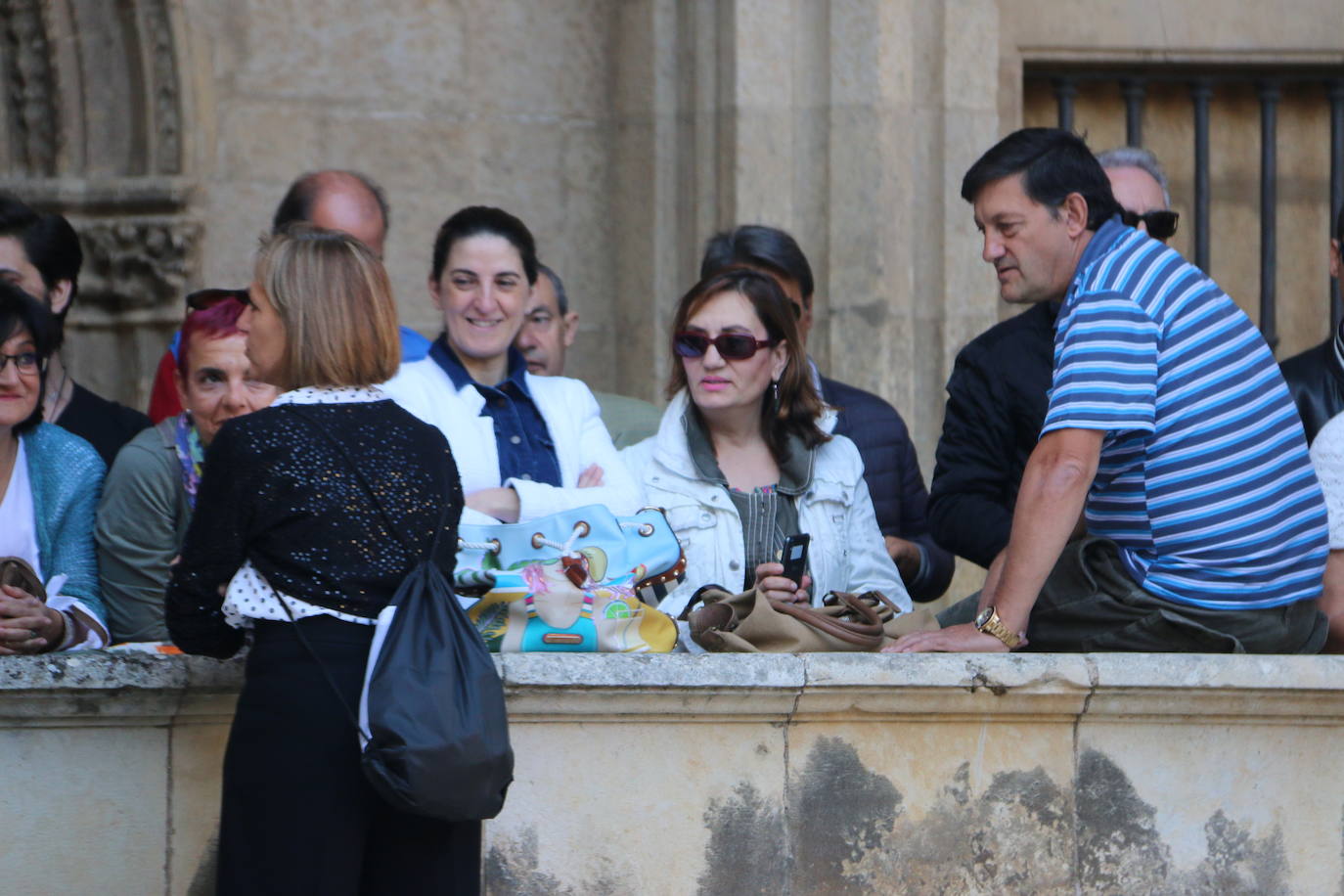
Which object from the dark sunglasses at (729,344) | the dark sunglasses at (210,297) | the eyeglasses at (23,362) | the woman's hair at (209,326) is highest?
the dark sunglasses at (210,297)

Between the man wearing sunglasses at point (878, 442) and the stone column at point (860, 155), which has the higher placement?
the stone column at point (860, 155)

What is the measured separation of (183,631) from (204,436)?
1.31 metres

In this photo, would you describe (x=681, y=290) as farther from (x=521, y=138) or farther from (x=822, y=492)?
(x=822, y=492)

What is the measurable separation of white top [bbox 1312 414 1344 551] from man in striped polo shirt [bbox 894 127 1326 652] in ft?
0.59

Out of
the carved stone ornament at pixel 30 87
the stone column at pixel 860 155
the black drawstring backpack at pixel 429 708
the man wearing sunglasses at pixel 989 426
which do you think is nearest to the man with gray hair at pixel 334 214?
the man wearing sunglasses at pixel 989 426

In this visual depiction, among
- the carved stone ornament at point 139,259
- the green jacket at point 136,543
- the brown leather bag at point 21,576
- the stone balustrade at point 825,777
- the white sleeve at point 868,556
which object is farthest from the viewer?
the carved stone ornament at point 139,259

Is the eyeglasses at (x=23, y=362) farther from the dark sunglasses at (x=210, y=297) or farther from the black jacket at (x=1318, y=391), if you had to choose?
the black jacket at (x=1318, y=391)

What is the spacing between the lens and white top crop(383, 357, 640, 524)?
4543 mm

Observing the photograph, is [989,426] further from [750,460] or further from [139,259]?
[139,259]

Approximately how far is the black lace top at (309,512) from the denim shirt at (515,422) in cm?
117

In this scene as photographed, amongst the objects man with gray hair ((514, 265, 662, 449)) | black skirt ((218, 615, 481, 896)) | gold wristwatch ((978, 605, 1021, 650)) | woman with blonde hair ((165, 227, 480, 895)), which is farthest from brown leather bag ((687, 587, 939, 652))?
man with gray hair ((514, 265, 662, 449))

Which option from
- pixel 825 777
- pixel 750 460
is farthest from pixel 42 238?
pixel 825 777

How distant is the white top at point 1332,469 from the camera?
14.4ft

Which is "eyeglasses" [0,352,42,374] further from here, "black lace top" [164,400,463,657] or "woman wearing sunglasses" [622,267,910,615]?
"woman wearing sunglasses" [622,267,910,615]
